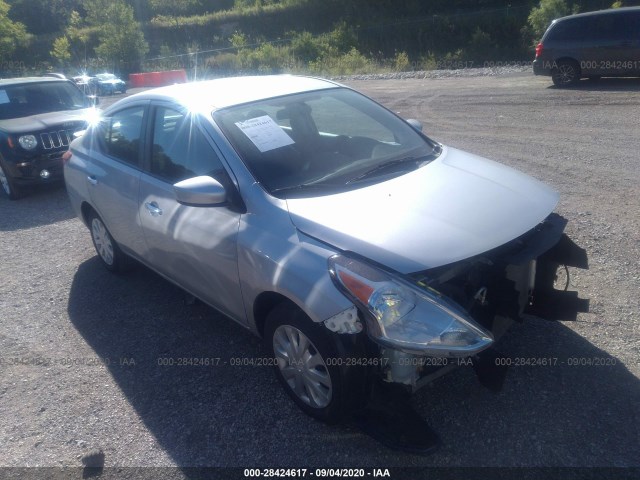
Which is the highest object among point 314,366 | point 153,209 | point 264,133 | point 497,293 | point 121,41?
point 121,41

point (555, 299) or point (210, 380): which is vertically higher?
point (555, 299)

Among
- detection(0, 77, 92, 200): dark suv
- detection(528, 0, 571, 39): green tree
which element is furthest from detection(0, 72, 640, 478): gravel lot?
detection(528, 0, 571, 39): green tree

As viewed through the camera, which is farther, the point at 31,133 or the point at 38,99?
the point at 38,99

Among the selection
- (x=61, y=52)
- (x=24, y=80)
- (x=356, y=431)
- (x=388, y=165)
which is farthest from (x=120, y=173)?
(x=61, y=52)

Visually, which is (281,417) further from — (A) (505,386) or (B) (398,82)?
(B) (398,82)

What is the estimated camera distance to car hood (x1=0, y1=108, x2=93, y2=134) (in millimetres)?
8469

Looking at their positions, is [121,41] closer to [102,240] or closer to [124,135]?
[102,240]

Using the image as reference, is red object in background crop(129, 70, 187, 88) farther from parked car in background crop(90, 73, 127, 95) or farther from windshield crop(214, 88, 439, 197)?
windshield crop(214, 88, 439, 197)

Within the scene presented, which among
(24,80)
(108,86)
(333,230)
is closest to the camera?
(333,230)

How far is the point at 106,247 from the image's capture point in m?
5.43

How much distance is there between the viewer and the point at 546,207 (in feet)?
11.3

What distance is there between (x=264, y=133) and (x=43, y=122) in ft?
20.7

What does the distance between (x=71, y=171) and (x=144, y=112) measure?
1519 mm

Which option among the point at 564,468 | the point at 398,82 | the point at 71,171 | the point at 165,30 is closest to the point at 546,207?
the point at 564,468
